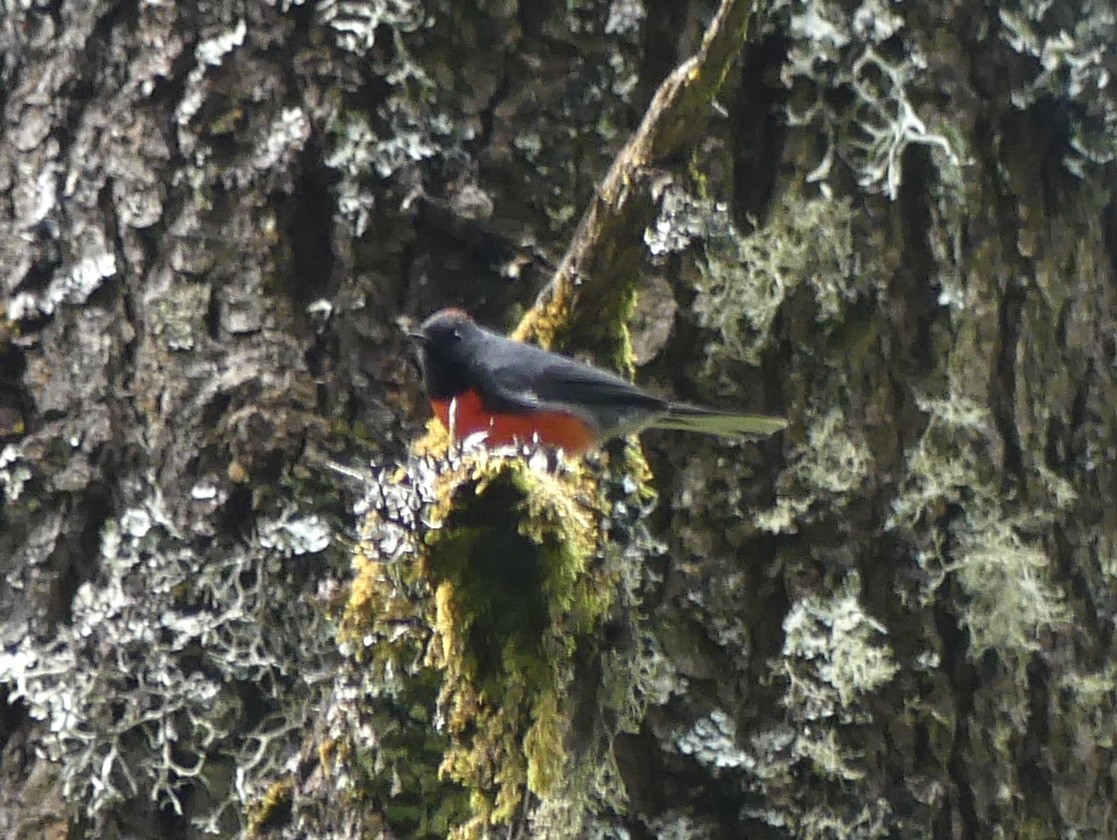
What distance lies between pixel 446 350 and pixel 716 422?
0.55 meters

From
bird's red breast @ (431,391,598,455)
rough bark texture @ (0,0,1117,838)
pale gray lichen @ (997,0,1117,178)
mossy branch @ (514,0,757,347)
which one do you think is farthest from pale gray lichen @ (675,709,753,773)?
pale gray lichen @ (997,0,1117,178)

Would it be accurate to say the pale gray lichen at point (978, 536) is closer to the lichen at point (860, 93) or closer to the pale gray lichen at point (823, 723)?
the pale gray lichen at point (823, 723)

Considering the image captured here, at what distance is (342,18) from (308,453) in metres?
0.87

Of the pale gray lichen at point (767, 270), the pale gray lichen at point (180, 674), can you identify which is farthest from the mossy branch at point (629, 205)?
the pale gray lichen at point (180, 674)

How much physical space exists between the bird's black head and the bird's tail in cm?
41

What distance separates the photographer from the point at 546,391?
2832mm

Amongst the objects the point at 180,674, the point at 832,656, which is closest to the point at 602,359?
the point at 832,656

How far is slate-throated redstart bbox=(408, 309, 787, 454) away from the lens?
2592mm

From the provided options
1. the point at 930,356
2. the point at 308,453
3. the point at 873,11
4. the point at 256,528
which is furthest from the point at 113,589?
the point at 873,11

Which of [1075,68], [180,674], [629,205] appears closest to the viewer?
[629,205]

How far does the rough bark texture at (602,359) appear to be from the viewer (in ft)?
8.32

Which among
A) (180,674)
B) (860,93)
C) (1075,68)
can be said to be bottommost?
(180,674)

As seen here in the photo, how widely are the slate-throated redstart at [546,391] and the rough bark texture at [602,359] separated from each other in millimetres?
53

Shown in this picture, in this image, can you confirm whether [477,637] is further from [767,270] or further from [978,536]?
[978,536]
